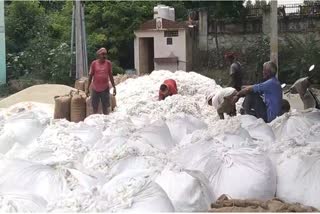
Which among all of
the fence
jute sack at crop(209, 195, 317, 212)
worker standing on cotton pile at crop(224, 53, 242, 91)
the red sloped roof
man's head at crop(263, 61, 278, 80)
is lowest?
jute sack at crop(209, 195, 317, 212)

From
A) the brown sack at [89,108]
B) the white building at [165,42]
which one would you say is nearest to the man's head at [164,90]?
the brown sack at [89,108]

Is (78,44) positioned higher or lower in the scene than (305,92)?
higher

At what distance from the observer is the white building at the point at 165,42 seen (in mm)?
17859

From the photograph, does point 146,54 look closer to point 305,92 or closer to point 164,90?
point 164,90

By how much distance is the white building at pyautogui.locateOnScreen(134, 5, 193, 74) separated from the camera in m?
17.9

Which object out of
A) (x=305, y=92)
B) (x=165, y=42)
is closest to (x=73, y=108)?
(x=305, y=92)

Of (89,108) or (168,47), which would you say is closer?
(89,108)

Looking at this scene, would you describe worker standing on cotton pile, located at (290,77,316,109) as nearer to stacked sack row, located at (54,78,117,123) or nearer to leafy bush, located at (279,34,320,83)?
stacked sack row, located at (54,78,117,123)

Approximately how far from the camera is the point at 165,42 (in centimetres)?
1819

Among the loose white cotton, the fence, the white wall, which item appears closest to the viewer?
the loose white cotton

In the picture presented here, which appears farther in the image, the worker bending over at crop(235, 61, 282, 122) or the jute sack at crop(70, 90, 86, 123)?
the jute sack at crop(70, 90, 86, 123)

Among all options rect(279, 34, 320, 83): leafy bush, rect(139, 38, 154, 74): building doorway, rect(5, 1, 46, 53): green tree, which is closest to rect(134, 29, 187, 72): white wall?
rect(139, 38, 154, 74): building doorway

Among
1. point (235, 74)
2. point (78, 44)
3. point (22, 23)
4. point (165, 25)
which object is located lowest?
point (235, 74)

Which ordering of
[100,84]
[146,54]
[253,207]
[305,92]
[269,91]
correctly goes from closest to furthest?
[253,207] → [269,91] → [305,92] → [100,84] → [146,54]
